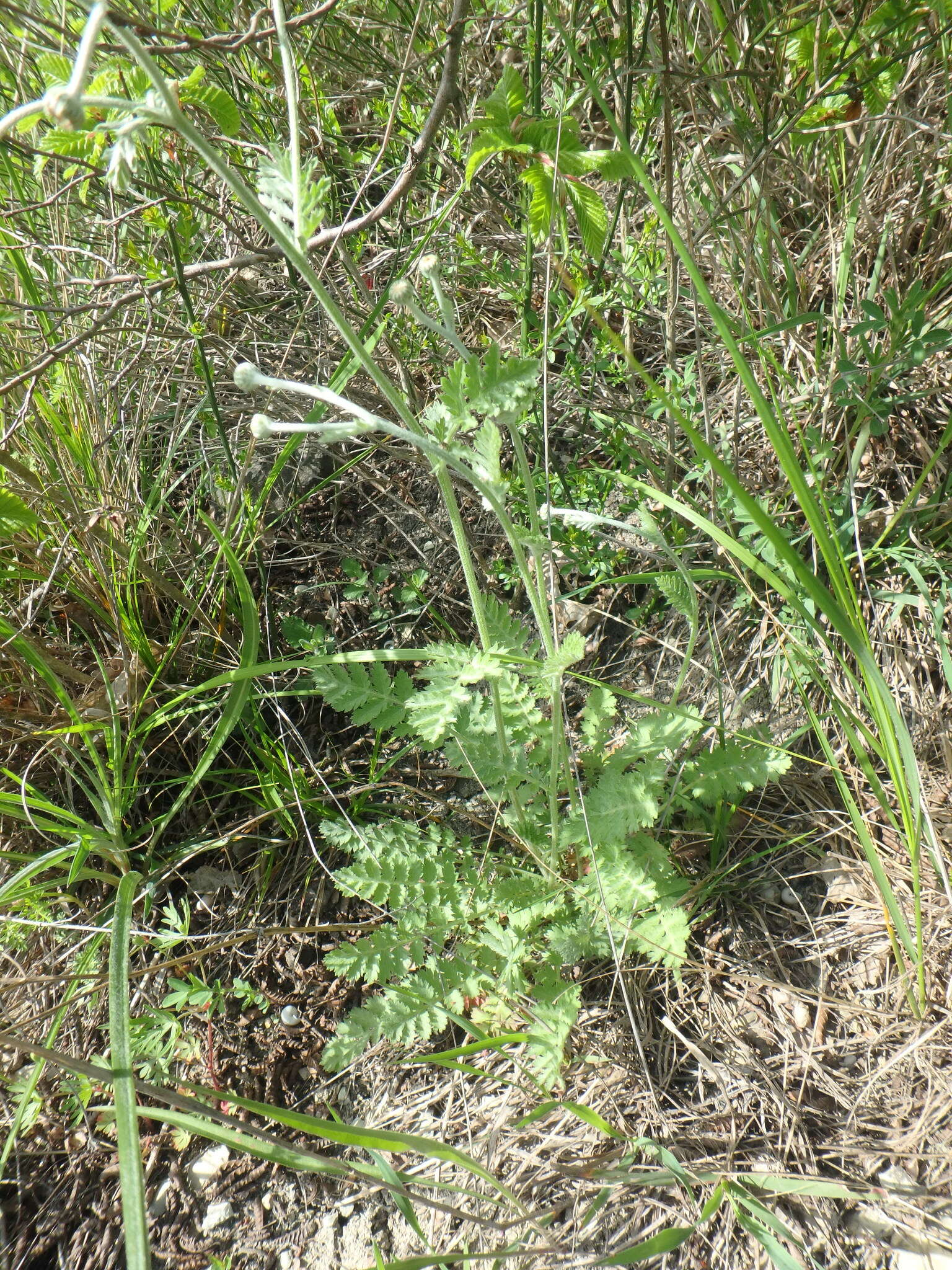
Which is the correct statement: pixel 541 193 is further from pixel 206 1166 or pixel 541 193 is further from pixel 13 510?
pixel 206 1166

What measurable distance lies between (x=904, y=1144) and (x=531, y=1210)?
0.72 metres

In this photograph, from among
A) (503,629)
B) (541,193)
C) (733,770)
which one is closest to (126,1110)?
(503,629)

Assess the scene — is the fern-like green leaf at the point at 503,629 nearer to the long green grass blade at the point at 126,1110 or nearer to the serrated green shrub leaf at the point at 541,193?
the serrated green shrub leaf at the point at 541,193

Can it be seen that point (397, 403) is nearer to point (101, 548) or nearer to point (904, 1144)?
point (101, 548)

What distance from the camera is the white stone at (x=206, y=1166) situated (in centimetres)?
180

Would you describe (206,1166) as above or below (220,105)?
below

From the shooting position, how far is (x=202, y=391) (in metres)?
2.32

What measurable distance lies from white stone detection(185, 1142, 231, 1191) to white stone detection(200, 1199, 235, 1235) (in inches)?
2.0

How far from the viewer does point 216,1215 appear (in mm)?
1759

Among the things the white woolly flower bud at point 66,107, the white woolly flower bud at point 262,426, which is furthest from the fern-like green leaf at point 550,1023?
the white woolly flower bud at point 66,107

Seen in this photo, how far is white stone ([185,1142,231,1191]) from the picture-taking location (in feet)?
5.91

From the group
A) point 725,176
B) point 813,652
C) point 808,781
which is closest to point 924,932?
point 808,781

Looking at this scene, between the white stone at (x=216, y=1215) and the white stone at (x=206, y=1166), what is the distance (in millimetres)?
51

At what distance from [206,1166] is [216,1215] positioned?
10 centimetres
